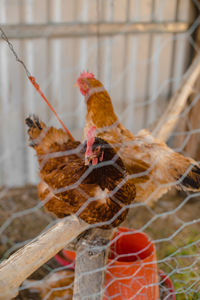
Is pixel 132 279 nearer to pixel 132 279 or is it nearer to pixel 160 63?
pixel 132 279

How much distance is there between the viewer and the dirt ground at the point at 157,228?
136cm

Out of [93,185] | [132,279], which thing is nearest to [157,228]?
[132,279]

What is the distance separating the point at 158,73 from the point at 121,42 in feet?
1.39

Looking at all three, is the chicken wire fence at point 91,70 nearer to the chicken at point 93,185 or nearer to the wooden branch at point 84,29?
the wooden branch at point 84,29

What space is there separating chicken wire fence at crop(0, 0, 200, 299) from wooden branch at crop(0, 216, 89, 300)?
90 centimetres

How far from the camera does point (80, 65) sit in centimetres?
225

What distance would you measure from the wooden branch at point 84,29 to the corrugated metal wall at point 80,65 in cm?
3

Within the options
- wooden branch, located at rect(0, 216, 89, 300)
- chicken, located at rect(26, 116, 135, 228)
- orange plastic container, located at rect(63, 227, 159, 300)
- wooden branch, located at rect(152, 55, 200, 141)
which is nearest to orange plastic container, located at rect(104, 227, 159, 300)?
orange plastic container, located at rect(63, 227, 159, 300)

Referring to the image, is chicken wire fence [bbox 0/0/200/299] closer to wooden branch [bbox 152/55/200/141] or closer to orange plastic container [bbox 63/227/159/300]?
Answer: wooden branch [bbox 152/55/200/141]

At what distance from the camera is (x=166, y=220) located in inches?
77.0

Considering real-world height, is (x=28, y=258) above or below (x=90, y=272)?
above

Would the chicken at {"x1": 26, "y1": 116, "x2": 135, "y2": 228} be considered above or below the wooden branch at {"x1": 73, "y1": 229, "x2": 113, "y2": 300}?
above

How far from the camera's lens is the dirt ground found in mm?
1362

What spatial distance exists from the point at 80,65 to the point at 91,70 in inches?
3.4
